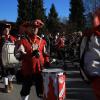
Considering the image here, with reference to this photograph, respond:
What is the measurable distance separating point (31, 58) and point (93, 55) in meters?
3.42

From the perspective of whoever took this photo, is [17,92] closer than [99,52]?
No

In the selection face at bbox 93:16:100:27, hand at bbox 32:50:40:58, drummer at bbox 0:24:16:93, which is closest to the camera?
face at bbox 93:16:100:27

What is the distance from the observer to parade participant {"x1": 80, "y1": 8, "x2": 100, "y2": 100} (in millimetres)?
4652

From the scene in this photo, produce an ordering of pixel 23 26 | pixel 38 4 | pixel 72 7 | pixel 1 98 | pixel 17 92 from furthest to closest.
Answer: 1. pixel 72 7
2. pixel 38 4
3. pixel 17 92
4. pixel 1 98
5. pixel 23 26

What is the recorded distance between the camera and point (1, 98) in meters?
10.7

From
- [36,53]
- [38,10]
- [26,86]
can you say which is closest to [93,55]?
[36,53]

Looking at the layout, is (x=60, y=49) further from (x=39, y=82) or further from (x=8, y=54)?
(x=39, y=82)

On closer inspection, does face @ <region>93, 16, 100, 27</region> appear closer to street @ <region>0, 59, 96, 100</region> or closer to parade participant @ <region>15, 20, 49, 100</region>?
parade participant @ <region>15, 20, 49, 100</region>

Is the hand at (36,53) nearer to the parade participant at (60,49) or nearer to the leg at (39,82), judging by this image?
the leg at (39,82)

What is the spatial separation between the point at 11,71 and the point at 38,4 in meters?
65.1

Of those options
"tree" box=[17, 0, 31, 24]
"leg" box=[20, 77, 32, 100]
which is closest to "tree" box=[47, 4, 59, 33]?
"tree" box=[17, 0, 31, 24]

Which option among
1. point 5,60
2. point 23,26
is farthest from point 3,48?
point 23,26

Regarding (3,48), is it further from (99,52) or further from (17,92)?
(99,52)

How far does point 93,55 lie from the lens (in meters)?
4.66
